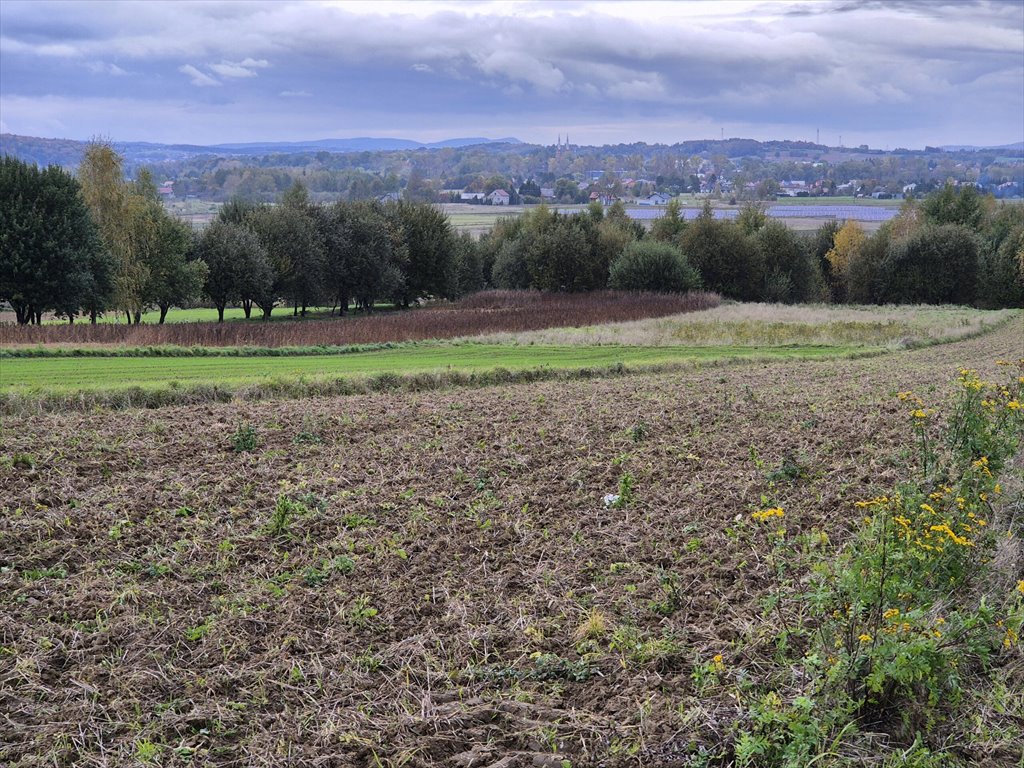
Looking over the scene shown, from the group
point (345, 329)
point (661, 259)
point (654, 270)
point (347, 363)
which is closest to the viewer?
point (347, 363)

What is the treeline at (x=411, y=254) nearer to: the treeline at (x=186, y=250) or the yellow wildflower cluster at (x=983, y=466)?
the treeline at (x=186, y=250)

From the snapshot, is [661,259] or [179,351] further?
[661,259]

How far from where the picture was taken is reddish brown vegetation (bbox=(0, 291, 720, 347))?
104 ft

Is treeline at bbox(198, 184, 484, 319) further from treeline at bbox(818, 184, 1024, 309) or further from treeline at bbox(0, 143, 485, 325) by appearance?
treeline at bbox(818, 184, 1024, 309)

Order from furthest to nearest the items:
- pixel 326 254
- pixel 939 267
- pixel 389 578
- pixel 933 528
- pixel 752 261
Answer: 1. pixel 752 261
2. pixel 939 267
3. pixel 326 254
4. pixel 389 578
5. pixel 933 528

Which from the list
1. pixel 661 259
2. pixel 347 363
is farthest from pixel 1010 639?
pixel 661 259

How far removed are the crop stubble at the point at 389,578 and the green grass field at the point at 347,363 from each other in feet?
19.5

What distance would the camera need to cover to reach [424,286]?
73.2 m

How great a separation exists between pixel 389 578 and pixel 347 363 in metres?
19.8

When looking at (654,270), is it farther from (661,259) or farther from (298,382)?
(298,382)

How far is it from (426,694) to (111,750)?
79.1 inches

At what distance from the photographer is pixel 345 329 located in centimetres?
3841

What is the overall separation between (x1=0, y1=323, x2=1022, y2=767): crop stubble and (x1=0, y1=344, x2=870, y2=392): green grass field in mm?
5935

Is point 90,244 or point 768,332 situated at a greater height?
point 90,244
